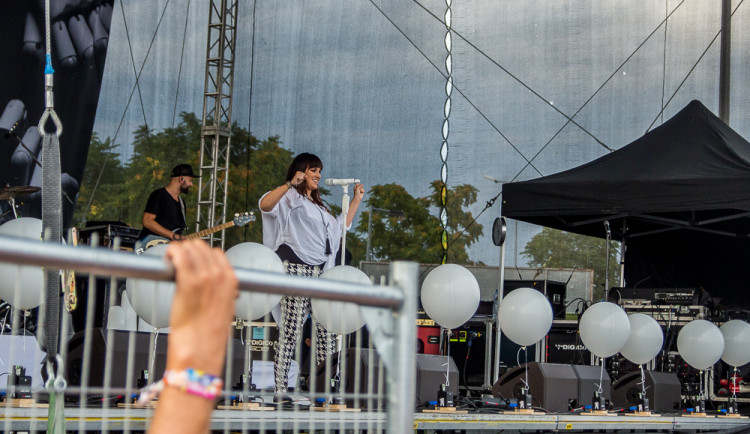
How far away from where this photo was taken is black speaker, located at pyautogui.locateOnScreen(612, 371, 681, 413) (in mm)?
5750

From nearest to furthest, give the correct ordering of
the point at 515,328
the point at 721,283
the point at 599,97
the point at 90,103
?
the point at 515,328
the point at 90,103
the point at 721,283
the point at 599,97

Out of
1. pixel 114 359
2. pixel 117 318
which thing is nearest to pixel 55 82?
pixel 117 318

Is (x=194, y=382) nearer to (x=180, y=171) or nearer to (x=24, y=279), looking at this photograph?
(x=24, y=279)

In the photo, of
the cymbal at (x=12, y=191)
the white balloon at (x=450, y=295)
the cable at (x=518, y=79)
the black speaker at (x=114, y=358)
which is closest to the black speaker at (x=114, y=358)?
the black speaker at (x=114, y=358)

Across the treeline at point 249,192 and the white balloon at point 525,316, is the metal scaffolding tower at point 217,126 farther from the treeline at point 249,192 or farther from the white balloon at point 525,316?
the white balloon at point 525,316

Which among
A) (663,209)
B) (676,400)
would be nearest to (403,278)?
(663,209)

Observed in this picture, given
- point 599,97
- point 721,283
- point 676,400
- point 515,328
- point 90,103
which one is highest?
point 599,97

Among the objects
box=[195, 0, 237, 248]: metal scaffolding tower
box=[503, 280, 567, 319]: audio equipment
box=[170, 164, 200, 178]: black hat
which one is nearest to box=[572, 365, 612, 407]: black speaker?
box=[503, 280, 567, 319]: audio equipment

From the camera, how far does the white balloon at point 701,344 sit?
5.52 meters

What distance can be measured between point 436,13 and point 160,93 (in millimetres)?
2780

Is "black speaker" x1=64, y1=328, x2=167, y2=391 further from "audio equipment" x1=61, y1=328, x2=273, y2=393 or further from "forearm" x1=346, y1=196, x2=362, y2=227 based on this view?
"forearm" x1=346, y1=196, x2=362, y2=227

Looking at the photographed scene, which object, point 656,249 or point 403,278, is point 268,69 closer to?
point 656,249

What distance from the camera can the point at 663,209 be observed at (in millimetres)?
5777

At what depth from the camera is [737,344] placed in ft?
19.2
